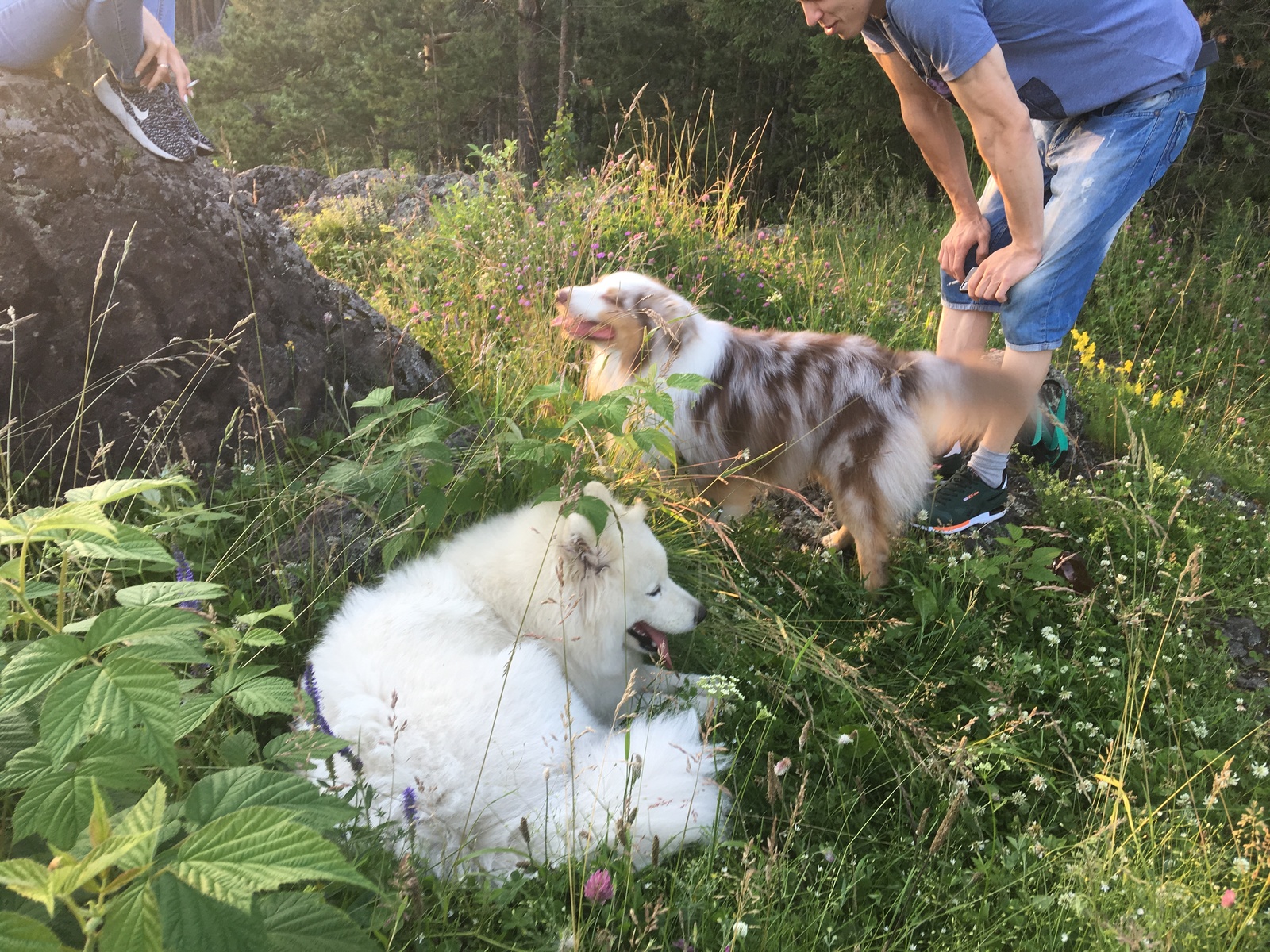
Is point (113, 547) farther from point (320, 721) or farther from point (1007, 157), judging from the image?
point (1007, 157)

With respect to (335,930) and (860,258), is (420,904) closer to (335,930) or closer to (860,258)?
(335,930)

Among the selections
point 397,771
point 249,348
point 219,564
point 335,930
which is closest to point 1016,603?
point 397,771

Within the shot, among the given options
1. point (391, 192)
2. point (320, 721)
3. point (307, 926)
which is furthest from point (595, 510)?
point (391, 192)

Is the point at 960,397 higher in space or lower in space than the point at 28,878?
lower

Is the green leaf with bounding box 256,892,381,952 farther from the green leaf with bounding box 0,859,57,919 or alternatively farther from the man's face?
the man's face

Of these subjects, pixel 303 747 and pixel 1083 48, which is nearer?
pixel 303 747

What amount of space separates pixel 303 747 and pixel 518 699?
0.57 meters

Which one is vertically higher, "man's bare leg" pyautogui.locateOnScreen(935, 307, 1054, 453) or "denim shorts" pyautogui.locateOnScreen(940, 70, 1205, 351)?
"denim shorts" pyautogui.locateOnScreen(940, 70, 1205, 351)

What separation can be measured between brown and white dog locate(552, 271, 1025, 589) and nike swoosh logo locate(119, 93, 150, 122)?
68.6 inches

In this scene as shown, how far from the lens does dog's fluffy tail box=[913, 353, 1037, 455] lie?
2.87m

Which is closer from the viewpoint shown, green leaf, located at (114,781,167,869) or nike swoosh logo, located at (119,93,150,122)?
green leaf, located at (114,781,167,869)

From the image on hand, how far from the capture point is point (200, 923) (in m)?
0.84

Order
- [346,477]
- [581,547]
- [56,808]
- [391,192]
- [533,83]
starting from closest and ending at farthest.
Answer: [56,808], [581,547], [346,477], [391,192], [533,83]

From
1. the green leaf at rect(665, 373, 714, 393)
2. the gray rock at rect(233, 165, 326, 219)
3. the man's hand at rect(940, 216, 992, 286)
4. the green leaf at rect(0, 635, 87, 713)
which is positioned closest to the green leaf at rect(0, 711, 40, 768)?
the green leaf at rect(0, 635, 87, 713)
